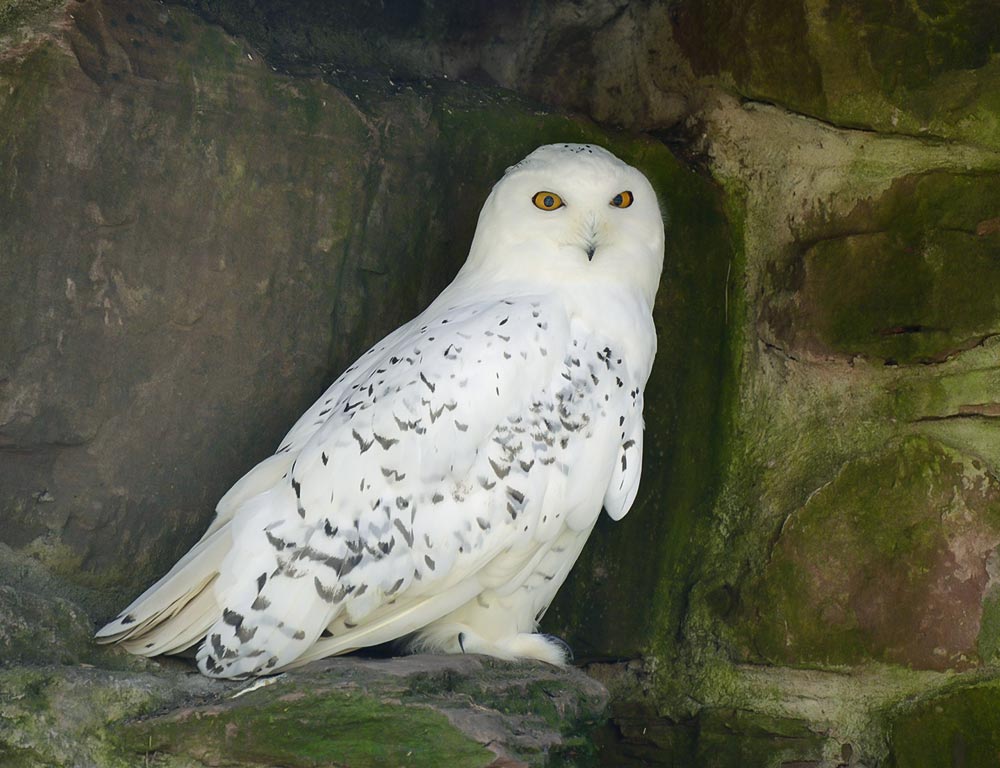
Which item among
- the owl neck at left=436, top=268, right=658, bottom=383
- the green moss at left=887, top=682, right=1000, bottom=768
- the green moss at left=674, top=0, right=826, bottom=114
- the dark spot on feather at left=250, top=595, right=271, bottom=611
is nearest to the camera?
the dark spot on feather at left=250, top=595, right=271, bottom=611

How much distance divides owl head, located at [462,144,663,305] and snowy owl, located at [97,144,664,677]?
3.4 inches

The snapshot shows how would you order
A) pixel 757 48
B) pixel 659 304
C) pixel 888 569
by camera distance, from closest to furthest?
1. pixel 888 569
2. pixel 757 48
3. pixel 659 304

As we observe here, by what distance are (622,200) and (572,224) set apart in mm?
122

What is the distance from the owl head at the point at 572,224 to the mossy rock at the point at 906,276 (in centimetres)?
39

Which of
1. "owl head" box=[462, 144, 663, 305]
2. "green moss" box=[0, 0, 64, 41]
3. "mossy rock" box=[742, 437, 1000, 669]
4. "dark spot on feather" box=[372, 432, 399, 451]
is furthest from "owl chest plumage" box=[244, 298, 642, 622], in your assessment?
"green moss" box=[0, 0, 64, 41]

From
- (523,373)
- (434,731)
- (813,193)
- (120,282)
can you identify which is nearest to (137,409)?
(120,282)

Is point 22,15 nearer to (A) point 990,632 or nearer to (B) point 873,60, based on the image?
(B) point 873,60

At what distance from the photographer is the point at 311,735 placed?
1936mm

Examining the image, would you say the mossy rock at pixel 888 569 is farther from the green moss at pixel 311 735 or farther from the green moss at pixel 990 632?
the green moss at pixel 311 735

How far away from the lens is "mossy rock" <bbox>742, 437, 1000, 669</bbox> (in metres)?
2.46

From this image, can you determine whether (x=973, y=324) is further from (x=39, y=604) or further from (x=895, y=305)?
(x=39, y=604)

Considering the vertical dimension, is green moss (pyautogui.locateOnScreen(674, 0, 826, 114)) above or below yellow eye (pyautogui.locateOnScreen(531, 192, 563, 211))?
above

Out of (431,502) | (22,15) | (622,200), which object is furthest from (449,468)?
(22,15)

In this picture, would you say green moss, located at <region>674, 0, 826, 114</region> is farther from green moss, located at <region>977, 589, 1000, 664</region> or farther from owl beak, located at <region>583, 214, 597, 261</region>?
green moss, located at <region>977, 589, 1000, 664</region>
